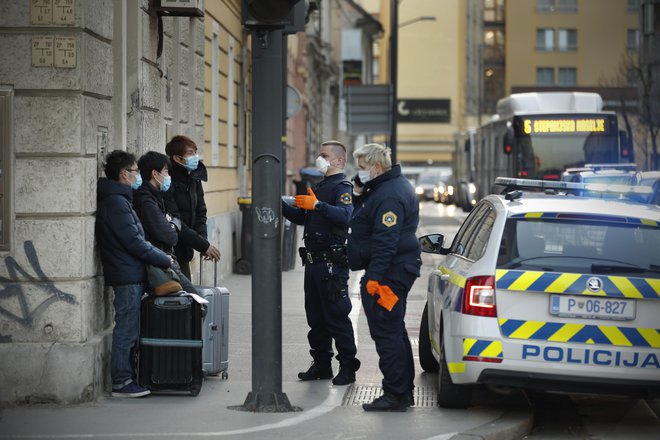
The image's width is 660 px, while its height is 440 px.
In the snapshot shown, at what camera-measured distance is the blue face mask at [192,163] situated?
1015 centimetres

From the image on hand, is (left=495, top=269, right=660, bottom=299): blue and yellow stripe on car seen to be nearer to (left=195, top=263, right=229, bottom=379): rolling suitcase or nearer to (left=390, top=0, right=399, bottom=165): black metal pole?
(left=195, top=263, right=229, bottom=379): rolling suitcase

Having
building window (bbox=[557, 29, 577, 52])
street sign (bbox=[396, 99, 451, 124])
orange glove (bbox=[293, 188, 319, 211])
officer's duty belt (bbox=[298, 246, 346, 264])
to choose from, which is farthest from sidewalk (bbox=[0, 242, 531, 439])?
street sign (bbox=[396, 99, 451, 124])

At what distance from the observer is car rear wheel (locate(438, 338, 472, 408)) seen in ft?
28.1

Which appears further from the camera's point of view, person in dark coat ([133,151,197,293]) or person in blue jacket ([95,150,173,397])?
person in dark coat ([133,151,197,293])

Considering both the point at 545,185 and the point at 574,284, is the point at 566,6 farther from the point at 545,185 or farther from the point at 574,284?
the point at 574,284

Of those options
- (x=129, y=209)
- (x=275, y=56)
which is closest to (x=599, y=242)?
(x=275, y=56)

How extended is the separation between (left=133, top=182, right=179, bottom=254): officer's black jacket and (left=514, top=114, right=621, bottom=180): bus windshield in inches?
838

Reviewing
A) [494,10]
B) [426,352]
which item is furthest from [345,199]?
[494,10]

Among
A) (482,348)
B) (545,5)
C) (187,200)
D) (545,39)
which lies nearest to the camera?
(482,348)

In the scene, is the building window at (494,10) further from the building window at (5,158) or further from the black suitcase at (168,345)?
the building window at (5,158)

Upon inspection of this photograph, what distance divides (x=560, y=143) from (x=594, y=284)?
2240 cm

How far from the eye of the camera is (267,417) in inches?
322

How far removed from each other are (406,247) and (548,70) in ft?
337

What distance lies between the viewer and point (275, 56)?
26.6 ft
